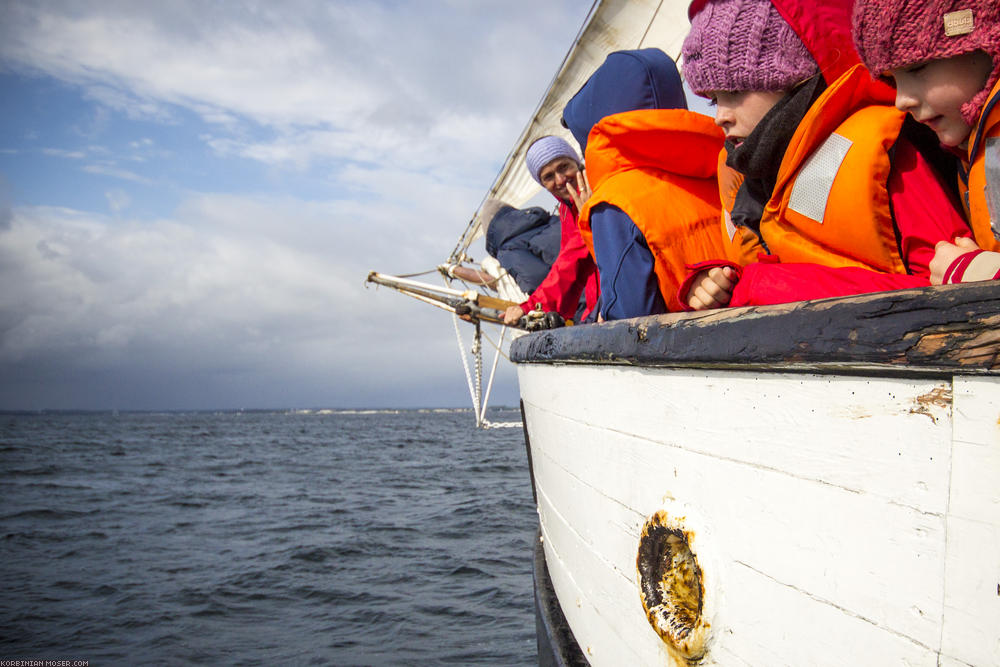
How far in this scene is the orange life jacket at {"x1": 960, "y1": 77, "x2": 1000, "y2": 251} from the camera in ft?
2.97

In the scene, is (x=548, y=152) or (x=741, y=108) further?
(x=548, y=152)

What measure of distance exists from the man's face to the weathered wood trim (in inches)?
74.4

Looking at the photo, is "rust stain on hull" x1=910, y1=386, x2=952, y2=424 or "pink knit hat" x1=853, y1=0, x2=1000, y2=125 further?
"pink knit hat" x1=853, y1=0, x2=1000, y2=125

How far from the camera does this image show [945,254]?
3.43 feet

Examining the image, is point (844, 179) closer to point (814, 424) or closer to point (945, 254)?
point (945, 254)

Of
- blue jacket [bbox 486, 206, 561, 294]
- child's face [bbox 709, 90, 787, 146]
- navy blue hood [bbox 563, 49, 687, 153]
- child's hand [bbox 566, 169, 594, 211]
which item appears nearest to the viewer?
child's face [bbox 709, 90, 787, 146]

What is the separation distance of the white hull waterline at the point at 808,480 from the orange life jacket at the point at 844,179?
30cm

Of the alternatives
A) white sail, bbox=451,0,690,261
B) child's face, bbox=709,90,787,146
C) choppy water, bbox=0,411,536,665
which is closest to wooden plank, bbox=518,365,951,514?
child's face, bbox=709,90,787,146

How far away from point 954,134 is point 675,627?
958mm

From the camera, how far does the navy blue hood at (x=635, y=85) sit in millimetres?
1964

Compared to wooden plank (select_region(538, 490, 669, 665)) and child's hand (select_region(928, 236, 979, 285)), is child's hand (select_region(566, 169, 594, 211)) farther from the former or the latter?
child's hand (select_region(928, 236, 979, 285))

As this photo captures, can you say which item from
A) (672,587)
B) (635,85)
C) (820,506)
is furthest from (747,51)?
(672,587)

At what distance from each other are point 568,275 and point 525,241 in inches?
98.4

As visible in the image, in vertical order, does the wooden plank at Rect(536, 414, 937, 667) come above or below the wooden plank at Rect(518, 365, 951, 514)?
below
